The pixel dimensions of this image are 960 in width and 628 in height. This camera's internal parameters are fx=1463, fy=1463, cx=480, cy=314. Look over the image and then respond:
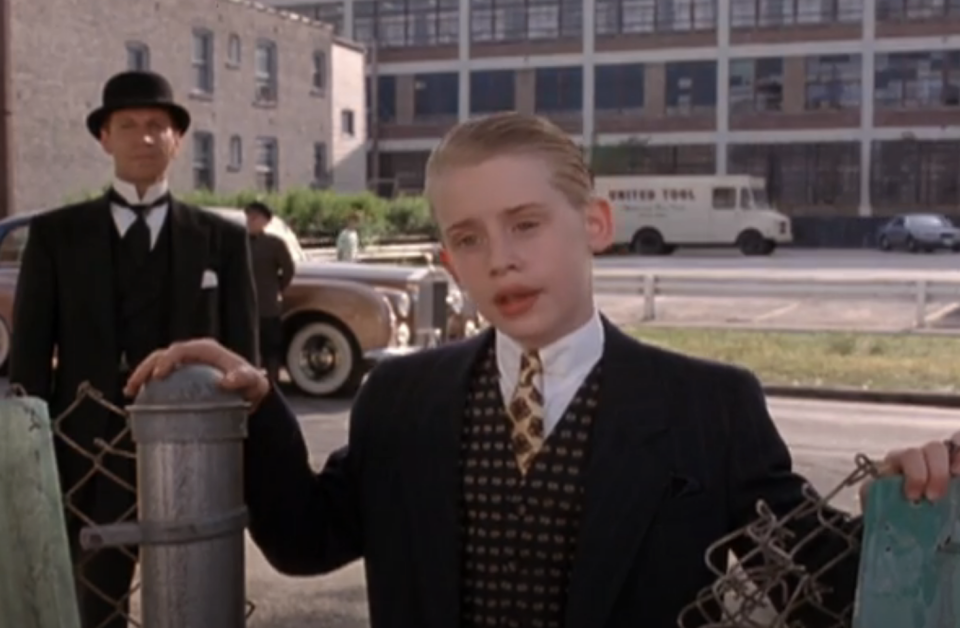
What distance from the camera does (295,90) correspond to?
46062 millimetres

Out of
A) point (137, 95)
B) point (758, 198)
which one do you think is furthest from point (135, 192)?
point (758, 198)

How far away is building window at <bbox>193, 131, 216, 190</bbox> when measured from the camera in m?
41.6

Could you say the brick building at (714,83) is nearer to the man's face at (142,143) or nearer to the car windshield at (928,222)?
the car windshield at (928,222)

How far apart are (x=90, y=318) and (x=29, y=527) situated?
194 cm

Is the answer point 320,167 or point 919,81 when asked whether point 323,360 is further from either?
point 919,81

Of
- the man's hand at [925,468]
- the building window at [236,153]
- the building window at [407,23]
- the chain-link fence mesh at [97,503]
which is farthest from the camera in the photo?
the building window at [407,23]

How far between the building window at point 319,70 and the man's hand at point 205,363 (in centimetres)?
4655

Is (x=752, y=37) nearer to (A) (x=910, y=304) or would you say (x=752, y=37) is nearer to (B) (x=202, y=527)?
(A) (x=910, y=304)

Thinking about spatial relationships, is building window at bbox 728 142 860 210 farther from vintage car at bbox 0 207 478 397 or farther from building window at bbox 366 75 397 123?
vintage car at bbox 0 207 478 397

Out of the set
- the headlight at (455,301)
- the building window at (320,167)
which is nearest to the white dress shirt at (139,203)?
the headlight at (455,301)

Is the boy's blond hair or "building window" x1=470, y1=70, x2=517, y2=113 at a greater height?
"building window" x1=470, y1=70, x2=517, y2=113

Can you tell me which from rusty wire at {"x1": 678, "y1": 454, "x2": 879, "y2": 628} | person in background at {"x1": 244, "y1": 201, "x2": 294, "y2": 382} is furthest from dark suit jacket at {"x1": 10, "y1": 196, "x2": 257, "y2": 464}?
person in background at {"x1": 244, "y1": 201, "x2": 294, "y2": 382}

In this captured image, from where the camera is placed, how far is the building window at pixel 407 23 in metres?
65.8

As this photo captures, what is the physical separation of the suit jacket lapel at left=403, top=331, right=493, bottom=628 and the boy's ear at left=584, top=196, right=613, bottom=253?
0.23 metres
